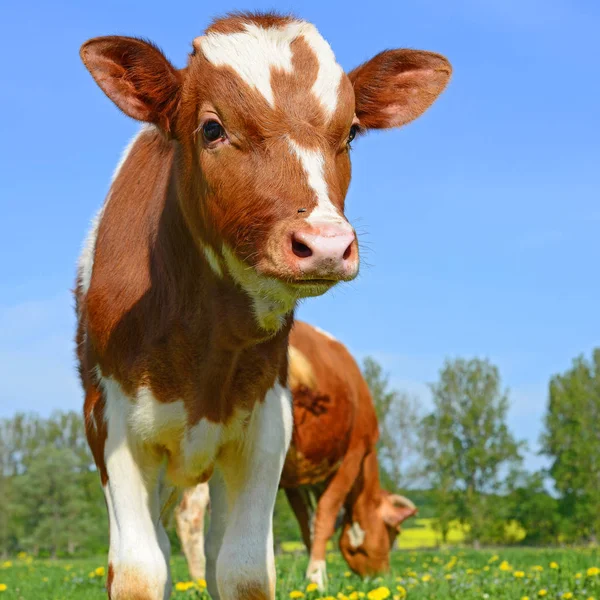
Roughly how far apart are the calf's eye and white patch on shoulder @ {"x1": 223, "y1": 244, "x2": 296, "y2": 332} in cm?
51

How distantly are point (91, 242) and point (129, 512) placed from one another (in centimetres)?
184

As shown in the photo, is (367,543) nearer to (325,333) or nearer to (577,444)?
(325,333)

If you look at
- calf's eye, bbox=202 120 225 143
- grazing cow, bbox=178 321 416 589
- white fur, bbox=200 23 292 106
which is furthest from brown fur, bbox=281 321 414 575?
calf's eye, bbox=202 120 225 143

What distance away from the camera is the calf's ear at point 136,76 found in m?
4.30

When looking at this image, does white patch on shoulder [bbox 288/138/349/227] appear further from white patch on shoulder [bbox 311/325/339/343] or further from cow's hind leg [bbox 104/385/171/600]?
white patch on shoulder [bbox 311/325/339/343]

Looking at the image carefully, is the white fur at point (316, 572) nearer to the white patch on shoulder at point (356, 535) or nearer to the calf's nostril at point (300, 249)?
the white patch on shoulder at point (356, 535)

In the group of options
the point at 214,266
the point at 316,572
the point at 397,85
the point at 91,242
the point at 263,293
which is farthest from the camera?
the point at 316,572

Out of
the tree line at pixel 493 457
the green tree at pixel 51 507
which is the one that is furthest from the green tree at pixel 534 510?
the green tree at pixel 51 507

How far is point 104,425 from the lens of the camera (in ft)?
15.5

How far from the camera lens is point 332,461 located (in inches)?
463

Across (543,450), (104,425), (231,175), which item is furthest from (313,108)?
(543,450)

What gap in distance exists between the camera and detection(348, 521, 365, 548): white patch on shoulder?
40.4 feet

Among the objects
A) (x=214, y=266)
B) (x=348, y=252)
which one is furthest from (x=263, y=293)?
(x=348, y=252)

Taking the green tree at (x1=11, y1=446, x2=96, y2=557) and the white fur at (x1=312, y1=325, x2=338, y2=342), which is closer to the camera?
the white fur at (x1=312, y1=325, x2=338, y2=342)
